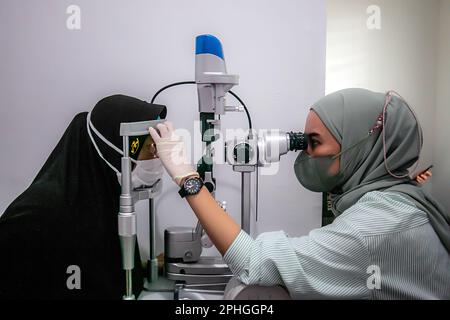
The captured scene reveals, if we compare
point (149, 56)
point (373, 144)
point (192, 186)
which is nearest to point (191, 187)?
point (192, 186)

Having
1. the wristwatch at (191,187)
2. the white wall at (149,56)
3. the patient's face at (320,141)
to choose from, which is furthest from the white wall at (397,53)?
the wristwatch at (191,187)

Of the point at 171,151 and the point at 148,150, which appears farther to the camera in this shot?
the point at 148,150

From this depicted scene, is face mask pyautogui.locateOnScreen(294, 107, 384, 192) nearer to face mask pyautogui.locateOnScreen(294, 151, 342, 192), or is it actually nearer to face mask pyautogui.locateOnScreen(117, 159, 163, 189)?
face mask pyautogui.locateOnScreen(294, 151, 342, 192)

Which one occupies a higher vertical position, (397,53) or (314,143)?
(397,53)

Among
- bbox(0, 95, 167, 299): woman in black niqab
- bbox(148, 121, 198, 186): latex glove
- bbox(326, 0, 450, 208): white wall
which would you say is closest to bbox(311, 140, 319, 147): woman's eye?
bbox(148, 121, 198, 186): latex glove

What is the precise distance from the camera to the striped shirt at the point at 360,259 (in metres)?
0.86

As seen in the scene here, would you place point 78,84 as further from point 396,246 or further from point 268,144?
point 396,246

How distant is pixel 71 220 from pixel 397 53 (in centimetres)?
155

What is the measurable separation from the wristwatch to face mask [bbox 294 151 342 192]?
0.38m

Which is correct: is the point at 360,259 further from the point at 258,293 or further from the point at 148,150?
the point at 148,150

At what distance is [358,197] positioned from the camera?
3.26 ft

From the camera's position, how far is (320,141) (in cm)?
108

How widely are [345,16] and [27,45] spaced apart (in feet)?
4.62

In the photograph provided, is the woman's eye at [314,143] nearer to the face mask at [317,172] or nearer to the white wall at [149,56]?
the face mask at [317,172]
